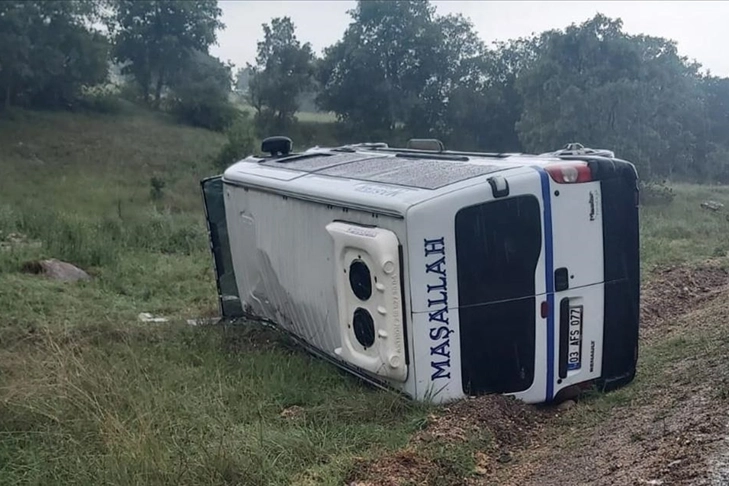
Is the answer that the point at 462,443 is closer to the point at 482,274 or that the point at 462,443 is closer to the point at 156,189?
the point at 482,274

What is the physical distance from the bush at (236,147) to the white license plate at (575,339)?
1993 cm

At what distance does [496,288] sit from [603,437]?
1.07 metres

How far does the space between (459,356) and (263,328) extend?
2608 mm

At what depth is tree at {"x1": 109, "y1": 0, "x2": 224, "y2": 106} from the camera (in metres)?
41.2

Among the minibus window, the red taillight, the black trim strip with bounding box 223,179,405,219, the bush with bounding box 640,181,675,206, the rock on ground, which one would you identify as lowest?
the bush with bounding box 640,181,675,206

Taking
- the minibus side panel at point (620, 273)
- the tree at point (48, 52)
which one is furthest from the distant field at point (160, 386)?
the tree at point (48, 52)

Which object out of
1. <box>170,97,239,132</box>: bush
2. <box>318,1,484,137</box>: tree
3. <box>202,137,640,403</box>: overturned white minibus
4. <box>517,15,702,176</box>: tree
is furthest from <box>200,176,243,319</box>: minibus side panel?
<box>170,97,239,132</box>: bush

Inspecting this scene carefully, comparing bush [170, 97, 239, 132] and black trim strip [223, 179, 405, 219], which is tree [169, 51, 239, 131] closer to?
bush [170, 97, 239, 132]

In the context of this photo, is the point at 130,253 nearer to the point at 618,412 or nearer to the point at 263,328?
the point at 263,328

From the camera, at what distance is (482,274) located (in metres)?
4.50

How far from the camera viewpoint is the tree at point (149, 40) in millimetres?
41188

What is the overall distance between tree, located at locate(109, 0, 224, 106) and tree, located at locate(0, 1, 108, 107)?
608 centimetres

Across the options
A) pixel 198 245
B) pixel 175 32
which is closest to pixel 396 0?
pixel 175 32

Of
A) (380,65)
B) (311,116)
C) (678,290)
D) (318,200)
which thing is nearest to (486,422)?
(318,200)
